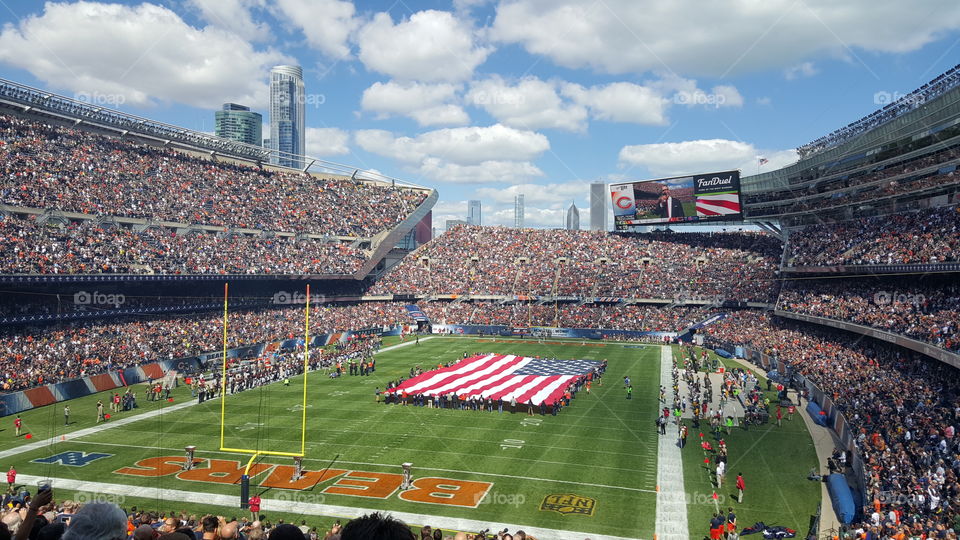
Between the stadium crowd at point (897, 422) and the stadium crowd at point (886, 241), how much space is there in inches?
203

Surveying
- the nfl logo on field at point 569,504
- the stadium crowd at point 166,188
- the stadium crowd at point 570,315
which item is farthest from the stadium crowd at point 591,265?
the nfl logo on field at point 569,504

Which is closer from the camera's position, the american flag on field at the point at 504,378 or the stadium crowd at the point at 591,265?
the american flag on field at the point at 504,378

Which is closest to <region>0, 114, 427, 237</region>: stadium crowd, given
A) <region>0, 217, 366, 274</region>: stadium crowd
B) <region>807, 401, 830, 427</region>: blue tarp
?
<region>0, 217, 366, 274</region>: stadium crowd

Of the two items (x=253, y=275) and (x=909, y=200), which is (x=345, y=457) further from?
(x=909, y=200)

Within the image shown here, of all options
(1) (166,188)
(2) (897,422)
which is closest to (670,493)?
(2) (897,422)

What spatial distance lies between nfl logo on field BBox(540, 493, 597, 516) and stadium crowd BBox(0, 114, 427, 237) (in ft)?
142

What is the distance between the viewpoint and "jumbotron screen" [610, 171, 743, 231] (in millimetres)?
68500

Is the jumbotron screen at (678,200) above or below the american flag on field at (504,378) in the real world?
above

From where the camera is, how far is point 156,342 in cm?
4300

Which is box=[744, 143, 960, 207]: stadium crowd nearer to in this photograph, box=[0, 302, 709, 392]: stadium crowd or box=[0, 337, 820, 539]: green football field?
box=[0, 302, 709, 392]: stadium crowd

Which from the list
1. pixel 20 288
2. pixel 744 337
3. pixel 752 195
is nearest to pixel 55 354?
pixel 20 288

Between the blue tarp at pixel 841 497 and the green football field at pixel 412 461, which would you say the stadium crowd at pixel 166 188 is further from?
the blue tarp at pixel 841 497

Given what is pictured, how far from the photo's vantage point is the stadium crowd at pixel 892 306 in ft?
92.4

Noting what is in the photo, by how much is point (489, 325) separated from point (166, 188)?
34220 millimetres
